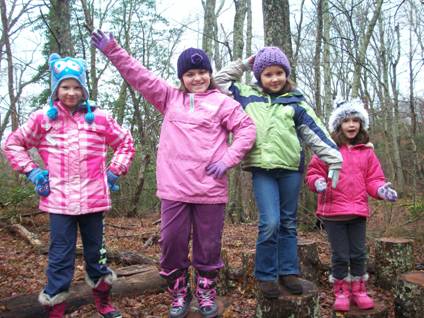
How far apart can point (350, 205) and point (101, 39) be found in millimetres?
2555

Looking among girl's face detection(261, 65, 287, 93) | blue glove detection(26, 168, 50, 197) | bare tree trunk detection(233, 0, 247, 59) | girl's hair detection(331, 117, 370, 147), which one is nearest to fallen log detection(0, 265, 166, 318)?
blue glove detection(26, 168, 50, 197)

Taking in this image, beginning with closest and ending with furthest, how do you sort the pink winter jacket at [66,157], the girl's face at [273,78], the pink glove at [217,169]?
the pink glove at [217,169]
the pink winter jacket at [66,157]
the girl's face at [273,78]

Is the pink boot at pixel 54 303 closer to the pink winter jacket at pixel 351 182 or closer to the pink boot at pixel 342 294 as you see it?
the pink winter jacket at pixel 351 182

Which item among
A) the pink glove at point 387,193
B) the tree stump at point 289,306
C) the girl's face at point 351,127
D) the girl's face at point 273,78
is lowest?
the tree stump at point 289,306

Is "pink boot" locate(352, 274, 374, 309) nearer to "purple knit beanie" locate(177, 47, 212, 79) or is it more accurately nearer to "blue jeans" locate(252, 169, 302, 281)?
"blue jeans" locate(252, 169, 302, 281)

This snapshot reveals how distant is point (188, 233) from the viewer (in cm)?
301

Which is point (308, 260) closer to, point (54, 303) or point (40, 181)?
point (54, 303)

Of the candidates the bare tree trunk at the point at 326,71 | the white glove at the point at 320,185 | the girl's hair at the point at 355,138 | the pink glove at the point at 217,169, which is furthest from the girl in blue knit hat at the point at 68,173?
the bare tree trunk at the point at 326,71

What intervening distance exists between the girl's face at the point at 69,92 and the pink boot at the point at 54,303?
1.46 meters

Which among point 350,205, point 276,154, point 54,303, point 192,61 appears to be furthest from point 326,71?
point 54,303

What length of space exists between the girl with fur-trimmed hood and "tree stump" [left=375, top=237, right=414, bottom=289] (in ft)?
6.17

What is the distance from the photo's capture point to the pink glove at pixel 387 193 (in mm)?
3671

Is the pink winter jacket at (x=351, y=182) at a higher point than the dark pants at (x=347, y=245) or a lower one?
higher

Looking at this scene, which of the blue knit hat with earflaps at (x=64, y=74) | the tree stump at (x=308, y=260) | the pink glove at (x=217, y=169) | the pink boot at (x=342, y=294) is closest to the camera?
the pink glove at (x=217, y=169)
